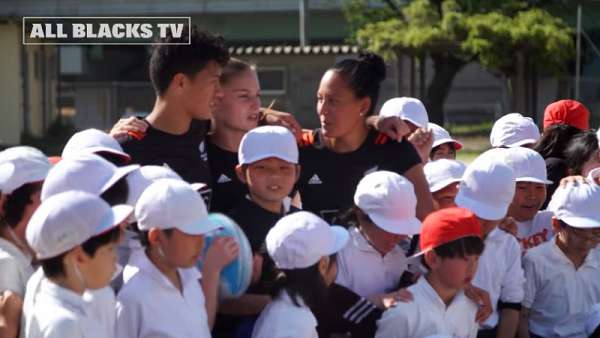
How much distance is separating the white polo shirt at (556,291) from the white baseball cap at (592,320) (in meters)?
0.05

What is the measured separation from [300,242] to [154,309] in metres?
0.55

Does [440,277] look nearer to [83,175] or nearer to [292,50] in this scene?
[83,175]

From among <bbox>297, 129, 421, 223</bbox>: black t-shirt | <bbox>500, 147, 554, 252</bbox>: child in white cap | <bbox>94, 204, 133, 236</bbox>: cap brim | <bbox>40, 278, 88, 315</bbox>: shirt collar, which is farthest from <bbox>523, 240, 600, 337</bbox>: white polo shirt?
<bbox>40, 278, 88, 315</bbox>: shirt collar

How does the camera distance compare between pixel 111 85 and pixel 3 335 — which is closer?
pixel 3 335

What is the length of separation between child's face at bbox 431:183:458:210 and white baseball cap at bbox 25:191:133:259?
1.87 meters

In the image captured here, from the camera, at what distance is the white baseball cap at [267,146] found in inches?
158

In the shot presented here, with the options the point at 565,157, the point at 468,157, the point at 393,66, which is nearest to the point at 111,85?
the point at 393,66

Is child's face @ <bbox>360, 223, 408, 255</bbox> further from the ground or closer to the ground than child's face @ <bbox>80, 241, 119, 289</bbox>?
closer to the ground

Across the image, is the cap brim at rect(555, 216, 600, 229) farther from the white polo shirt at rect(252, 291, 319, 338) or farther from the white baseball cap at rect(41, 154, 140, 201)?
the white baseball cap at rect(41, 154, 140, 201)

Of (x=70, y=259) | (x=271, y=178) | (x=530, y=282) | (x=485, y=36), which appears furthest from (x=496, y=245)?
(x=485, y=36)

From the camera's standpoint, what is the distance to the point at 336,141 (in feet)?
14.8

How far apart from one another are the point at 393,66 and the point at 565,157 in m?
24.8

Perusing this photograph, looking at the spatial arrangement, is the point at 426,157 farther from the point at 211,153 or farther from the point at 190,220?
the point at 190,220

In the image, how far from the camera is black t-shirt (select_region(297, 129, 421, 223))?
4422 mm
